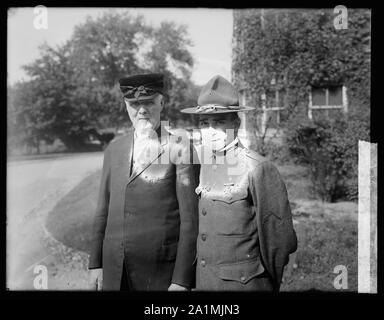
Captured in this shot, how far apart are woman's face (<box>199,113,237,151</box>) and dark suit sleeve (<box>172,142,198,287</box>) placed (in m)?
0.25

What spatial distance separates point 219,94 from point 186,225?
0.91 meters

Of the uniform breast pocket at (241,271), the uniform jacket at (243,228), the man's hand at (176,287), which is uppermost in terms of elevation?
the uniform jacket at (243,228)

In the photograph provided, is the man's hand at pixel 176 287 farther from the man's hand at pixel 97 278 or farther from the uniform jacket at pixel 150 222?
the man's hand at pixel 97 278

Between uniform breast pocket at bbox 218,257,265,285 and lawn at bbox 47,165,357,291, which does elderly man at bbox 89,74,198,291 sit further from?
lawn at bbox 47,165,357,291

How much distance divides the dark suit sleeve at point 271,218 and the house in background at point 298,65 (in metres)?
1.02

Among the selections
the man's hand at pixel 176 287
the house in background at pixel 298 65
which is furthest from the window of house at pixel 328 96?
the man's hand at pixel 176 287

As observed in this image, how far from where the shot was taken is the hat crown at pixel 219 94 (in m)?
2.97

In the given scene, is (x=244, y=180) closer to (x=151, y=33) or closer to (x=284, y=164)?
(x=284, y=164)

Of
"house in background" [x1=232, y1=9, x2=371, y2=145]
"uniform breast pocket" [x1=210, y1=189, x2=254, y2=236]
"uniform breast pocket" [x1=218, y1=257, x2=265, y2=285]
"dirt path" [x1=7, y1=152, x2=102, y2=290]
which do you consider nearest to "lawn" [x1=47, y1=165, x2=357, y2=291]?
"dirt path" [x1=7, y1=152, x2=102, y2=290]

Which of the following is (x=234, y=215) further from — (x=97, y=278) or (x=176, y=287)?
(x=97, y=278)

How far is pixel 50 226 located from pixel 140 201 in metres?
1.28

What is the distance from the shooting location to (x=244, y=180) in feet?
9.52

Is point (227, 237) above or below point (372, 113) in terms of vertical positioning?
below
